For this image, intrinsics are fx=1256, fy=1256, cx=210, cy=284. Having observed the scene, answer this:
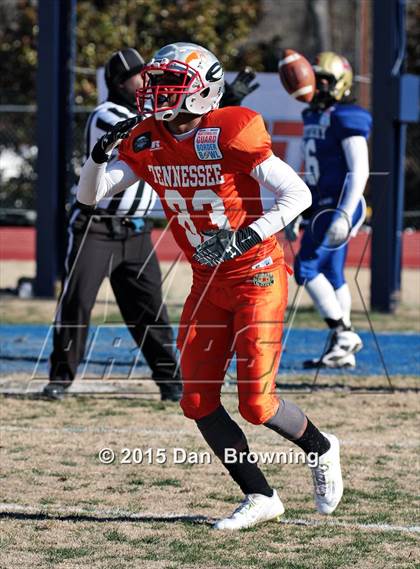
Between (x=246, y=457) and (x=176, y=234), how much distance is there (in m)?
0.92

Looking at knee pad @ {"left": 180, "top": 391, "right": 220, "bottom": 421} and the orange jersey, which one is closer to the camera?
the orange jersey

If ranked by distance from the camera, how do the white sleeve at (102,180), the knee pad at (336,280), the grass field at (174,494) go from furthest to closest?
the knee pad at (336,280) < the white sleeve at (102,180) < the grass field at (174,494)

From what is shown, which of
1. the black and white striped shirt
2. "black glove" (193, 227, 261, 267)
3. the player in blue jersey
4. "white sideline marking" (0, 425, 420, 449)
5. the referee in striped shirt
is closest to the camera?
"black glove" (193, 227, 261, 267)

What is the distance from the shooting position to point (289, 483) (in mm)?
5551

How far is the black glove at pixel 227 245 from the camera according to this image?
458 centimetres

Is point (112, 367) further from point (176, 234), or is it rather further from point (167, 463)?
point (176, 234)

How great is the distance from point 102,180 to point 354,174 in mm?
3227

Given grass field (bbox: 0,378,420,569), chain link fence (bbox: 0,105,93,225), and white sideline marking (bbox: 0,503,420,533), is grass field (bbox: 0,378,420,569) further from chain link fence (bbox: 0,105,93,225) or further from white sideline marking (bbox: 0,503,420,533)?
chain link fence (bbox: 0,105,93,225)

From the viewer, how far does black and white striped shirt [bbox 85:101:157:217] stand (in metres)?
7.11

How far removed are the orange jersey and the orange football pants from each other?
0.25ft

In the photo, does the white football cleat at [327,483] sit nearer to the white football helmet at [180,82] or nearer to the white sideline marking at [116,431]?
the white sideline marking at [116,431]

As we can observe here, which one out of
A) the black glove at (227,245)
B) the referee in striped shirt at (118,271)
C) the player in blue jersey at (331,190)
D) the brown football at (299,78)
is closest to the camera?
the black glove at (227,245)

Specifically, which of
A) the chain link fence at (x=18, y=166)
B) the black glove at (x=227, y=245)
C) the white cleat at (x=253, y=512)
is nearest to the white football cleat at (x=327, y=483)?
the white cleat at (x=253, y=512)

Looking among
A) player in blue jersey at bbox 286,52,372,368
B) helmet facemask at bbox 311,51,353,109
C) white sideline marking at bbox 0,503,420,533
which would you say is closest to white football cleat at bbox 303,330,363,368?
player in blue jersey at bbox 286,52,372,368
